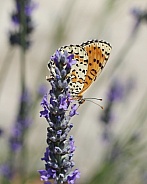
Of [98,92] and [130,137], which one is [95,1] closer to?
[98,92]

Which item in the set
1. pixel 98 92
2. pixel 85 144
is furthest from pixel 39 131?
pixel 98 92

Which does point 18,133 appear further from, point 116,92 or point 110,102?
point 116,92

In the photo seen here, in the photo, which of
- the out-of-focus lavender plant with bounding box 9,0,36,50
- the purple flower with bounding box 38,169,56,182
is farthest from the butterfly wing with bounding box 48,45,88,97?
the out-of-focus lavender plant with bounding box 9,0,36,50

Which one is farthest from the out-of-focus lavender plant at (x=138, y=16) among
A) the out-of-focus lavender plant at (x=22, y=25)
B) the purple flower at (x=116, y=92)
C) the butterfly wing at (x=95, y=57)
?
the butterfly wing at (x=95, y=57)

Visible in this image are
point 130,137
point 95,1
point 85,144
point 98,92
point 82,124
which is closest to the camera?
point 130,137

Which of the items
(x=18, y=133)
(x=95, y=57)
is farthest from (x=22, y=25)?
(x=95, y=57)

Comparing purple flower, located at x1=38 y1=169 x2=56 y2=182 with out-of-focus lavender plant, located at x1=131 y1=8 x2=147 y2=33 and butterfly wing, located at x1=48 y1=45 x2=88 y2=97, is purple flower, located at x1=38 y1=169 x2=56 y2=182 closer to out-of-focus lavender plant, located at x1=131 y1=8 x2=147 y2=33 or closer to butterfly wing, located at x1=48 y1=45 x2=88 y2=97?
butterfly wing, located at x1=48 y1=45 x2=88 y2=97
